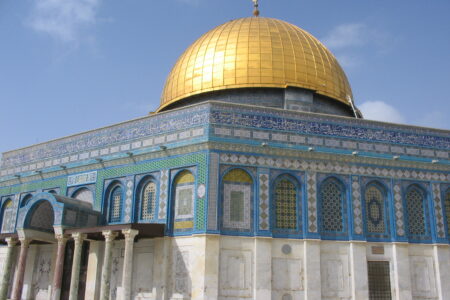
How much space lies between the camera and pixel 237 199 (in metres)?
16.4

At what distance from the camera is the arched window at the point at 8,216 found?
21645 millimetres

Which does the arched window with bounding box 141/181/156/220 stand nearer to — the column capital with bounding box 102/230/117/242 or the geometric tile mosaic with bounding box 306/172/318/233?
the column capital with bounding box 102/230/117/242

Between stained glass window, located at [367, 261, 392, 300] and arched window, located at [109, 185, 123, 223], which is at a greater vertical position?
arched window, located at [109, 185, 123, 223]

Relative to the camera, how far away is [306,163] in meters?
17.3

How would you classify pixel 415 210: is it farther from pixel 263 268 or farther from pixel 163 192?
pixel 163 192

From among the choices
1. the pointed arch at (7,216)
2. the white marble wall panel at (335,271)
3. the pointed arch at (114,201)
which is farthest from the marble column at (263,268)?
the pointed arch at (7,216)

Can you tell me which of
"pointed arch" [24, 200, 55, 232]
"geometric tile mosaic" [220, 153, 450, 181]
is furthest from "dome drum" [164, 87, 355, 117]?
"pointed arch" [24, 200, 55, 232]

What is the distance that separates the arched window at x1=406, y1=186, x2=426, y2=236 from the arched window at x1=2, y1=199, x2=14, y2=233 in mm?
16148

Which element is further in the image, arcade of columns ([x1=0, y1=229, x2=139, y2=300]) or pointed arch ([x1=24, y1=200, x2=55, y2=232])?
pointed arch ([x1=24, y1=200, x2=55, y2=232])

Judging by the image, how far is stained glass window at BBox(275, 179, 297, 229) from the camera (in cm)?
1655

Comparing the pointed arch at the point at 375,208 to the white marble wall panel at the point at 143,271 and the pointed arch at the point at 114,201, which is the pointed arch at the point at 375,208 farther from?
the pointed arch at the point at 114,201

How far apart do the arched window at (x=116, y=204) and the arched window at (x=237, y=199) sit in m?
4.36

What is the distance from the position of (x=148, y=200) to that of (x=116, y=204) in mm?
1580

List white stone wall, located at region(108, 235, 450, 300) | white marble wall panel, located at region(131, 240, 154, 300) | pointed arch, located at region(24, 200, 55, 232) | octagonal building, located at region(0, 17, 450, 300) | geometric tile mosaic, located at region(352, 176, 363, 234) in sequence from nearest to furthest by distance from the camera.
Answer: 1. white stone wall, located at region(108, 235, 450, 300)
2. octagonal building, located at region(0, 17, 450, 300)
3. white marble wall panel, located at region(131, 240, 154, 300)
4. geometric tile mosaic, located at region(352, 176, 363, 234)
5. pointed arch, located at region(24, 200, 55, 232)
